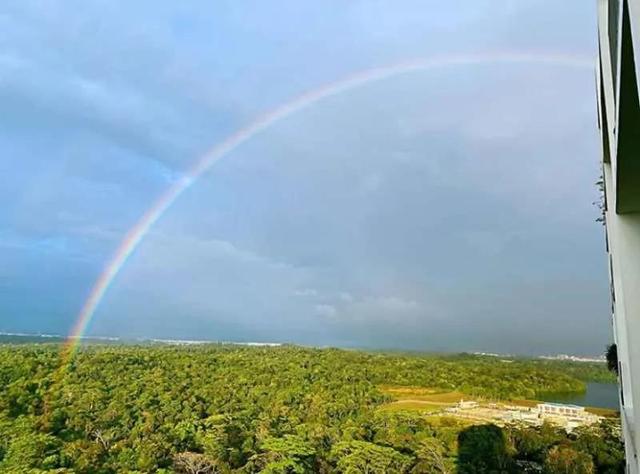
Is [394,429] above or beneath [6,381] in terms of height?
beneath

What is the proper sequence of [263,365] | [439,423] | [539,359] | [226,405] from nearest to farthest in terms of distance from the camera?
[439,423]
[226,405]
[539,359]
[263,365]

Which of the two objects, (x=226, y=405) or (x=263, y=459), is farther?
(x=226, y=405)

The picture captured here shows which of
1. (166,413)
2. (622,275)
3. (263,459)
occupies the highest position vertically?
(622,275)

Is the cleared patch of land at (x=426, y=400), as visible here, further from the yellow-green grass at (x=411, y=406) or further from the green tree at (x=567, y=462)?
the green tree at (x=567, y=462)

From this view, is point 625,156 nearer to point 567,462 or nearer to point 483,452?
point 567,462

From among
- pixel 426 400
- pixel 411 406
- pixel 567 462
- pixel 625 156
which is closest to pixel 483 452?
pixel 567 462

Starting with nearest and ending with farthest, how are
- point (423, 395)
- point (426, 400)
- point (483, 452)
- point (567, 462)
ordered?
1. point (567, 462)
2. point (483, 452)
3. point (426, 400)
4. point (423, 395)

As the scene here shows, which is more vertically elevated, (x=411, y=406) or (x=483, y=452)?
(x=411, y=406)

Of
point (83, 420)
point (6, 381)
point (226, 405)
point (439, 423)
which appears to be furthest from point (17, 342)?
point (439, 423)

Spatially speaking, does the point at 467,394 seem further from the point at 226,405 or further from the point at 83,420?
the point at 83,420
